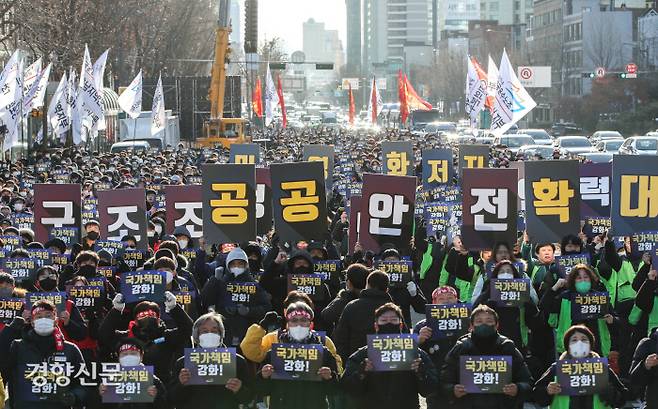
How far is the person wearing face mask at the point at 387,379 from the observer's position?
30.5 feet

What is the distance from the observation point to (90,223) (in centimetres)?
1734

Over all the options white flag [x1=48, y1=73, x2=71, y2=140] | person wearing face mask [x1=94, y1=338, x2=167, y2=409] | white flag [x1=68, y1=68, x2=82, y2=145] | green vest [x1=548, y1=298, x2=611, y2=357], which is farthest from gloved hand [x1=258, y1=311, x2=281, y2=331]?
white flag [x1=68, y1=68, x2=82, y2=145]

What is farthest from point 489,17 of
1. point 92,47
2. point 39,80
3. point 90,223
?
point 90,223

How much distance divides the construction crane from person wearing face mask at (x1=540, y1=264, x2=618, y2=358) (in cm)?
4906

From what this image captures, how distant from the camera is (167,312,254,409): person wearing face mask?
9172mm

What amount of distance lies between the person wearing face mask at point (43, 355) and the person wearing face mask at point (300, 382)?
1.23 metres

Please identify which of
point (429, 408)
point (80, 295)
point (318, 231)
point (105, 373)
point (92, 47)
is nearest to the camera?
point (105, 373)

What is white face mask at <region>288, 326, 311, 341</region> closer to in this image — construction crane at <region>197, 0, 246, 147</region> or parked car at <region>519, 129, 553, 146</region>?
parked car at <region>519, 129, 553, 146</region>

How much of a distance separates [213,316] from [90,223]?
27.5ft

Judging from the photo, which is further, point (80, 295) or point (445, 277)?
point (445, 277)

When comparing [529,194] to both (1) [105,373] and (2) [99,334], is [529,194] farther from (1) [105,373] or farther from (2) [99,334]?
(1) [105,373]

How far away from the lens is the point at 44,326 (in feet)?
31.3

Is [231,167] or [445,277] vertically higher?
[231,167]

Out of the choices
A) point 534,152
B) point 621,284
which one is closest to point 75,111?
point 534,152
